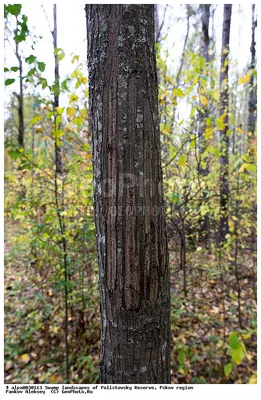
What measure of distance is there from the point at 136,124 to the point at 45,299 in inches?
129

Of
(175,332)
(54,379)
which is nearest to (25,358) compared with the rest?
(54,379)

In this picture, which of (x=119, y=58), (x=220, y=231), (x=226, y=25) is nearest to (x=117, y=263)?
(x=119, y=58)

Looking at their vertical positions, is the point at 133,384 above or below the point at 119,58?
below

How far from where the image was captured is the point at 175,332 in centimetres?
274

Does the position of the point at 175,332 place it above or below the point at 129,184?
below

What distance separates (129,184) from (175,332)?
2621 millimetres

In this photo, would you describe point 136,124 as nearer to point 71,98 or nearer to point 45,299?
point 71,98

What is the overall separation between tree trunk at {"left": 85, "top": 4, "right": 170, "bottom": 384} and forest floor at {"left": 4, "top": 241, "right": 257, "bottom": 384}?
3.69 feet

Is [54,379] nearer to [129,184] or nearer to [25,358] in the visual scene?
[25,358]

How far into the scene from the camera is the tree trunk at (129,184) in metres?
0.77

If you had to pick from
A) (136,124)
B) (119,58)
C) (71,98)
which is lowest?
(136,124)

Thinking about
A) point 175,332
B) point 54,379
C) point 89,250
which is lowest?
point 54,379

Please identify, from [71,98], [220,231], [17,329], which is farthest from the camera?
[220,231]

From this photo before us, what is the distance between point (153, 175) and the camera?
0.81m
